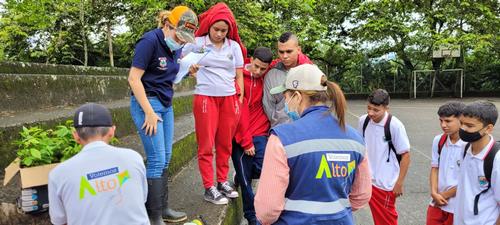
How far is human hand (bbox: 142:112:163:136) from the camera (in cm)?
287

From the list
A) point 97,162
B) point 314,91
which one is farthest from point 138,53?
point 314,91

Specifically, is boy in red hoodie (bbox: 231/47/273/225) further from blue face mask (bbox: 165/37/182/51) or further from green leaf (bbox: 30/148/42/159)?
green leaf (bbox: 30/148/42/159)

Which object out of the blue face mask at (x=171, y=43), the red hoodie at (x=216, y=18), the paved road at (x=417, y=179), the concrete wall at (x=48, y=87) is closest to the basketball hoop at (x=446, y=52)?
the paved road at (x=417, y=179)

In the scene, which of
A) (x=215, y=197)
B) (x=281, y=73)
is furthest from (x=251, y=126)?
(x=215, y=197)

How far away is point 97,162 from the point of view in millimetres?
2008

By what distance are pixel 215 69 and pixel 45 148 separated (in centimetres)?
159

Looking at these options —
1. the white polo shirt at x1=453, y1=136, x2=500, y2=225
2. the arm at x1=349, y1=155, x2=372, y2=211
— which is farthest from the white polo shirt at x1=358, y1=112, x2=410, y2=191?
the arm at x1=349, y1=155, x2=372, y2=211

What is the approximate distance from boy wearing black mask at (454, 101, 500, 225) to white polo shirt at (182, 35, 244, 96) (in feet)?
6.28

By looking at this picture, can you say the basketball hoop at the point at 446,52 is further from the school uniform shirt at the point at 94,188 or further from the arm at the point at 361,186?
the school uniform shirt at the point at 94,188

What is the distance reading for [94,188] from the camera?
2010mm

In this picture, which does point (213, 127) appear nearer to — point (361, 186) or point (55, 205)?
point (361, 186)

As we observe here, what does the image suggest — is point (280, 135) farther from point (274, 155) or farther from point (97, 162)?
point (97, 162)

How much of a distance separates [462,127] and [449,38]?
19294mm

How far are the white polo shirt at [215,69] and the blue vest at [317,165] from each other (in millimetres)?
1649
